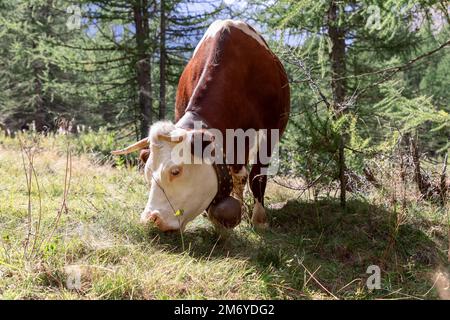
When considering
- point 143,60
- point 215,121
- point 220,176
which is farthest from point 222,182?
point 143,60

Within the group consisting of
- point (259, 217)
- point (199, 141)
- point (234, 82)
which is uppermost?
point (234, 82)

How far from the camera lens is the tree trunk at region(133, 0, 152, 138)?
9.45 metres

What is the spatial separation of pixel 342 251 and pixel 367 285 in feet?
2.10

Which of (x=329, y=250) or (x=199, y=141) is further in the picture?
(x=329, y=250)

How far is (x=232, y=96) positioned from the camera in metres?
3.92

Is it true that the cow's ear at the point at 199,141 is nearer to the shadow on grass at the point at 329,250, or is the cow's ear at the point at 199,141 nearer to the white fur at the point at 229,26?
the shadow on grass at the point at 329,250

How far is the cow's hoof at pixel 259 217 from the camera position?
416 centimetres

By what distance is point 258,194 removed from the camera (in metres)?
4.43

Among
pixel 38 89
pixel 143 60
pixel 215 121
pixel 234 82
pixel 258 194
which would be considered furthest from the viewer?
pixel 38 89

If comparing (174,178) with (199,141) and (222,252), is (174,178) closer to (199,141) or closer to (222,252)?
(199,141)

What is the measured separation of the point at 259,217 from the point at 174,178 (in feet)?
4.05

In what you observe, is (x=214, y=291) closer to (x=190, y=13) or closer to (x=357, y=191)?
(x=357, y=191)

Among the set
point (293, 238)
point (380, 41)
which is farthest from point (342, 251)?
point (380, 41)

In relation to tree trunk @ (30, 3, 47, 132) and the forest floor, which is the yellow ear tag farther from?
tree trunk @ (30, 3, 47, 132)
